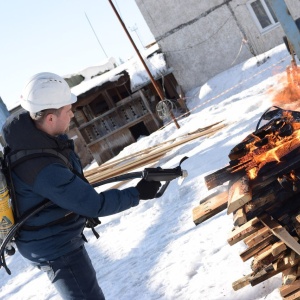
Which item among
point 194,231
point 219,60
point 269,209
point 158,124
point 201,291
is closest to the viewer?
point 269,209

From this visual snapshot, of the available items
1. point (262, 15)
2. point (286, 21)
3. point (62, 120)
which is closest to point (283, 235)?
point (62, 120)

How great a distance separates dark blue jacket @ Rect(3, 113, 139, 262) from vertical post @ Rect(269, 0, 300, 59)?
11.3 feet

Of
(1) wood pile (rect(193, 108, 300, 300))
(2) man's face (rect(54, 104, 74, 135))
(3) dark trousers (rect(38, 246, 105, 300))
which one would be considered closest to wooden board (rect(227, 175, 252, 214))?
(1) wood pile (rect(193, 108, 300, 300))

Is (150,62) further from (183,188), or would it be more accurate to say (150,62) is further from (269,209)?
(269,209)

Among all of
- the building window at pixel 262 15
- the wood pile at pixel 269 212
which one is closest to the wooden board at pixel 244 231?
the wood pile at pixel 269 212

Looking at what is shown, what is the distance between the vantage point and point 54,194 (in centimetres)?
252

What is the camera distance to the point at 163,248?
5.14 meters

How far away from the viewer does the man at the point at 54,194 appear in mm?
2547

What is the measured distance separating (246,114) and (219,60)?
8949 mm

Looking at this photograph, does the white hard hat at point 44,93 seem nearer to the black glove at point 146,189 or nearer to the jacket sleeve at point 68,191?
the jacket sleeve at point 68,191

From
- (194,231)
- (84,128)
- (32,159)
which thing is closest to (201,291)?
(194,231)

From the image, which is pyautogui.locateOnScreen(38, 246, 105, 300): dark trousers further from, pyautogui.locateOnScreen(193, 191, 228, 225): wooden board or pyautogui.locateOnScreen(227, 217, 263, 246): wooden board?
pyautogui.locateOnScreen(227, 217, 263, 246): wooden board

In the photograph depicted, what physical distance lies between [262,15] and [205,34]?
272 cm

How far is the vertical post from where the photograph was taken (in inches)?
193
